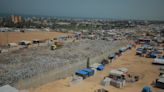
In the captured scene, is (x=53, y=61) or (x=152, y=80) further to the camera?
(x=53, y=61)

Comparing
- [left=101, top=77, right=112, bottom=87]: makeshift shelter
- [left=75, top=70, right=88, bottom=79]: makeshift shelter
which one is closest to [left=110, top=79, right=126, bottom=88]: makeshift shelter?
[left=101, top=77, right=112, bottom=87]: makeshift shelter

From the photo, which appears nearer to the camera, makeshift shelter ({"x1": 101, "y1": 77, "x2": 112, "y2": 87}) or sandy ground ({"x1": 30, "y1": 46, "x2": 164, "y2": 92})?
sandy ground ({"x1": 30, "y1": 46, "x2": 164, "y2": 92})

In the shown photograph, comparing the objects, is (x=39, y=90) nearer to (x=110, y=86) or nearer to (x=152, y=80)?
(x=110, y=86)

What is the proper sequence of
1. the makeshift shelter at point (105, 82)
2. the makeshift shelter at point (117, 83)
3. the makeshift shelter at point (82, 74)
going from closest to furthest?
1. the makeshift shelter at point (117, 83)
2. the makeshift shelter at point (105, 82)
3. the makeshift shelter at point (82, 74)

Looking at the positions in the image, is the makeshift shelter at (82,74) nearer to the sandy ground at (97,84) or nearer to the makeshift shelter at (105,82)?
the sandy ground at (97,84)

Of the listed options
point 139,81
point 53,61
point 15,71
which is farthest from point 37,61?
point 139,81

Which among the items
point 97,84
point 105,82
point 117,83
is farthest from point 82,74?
point 117,83

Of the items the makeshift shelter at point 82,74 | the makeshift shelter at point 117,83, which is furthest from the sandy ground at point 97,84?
the makeshift shelter at point 82,74

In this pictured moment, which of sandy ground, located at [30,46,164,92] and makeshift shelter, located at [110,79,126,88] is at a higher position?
makeshift shelter, located at [110,79,126,88]

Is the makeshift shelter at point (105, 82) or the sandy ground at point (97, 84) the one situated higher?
the makeshift shelter at point (105, 82)

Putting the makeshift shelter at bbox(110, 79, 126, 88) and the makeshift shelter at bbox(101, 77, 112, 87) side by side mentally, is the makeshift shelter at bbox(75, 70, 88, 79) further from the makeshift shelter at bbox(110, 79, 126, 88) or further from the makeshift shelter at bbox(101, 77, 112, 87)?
the makeshift shelter at bbox(110, 79, 126, 88)

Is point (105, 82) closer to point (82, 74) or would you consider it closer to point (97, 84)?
point (97, 84)
